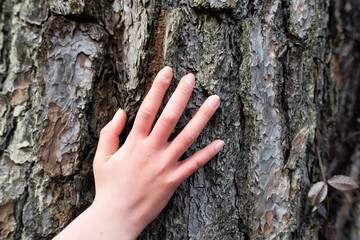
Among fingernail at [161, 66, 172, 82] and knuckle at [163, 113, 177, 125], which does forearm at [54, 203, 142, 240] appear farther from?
fingernail at [161, 66, 172, 82]

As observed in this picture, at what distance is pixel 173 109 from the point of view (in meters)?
0.88

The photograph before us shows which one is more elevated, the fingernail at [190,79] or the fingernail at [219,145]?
the fingernail at [190,79]

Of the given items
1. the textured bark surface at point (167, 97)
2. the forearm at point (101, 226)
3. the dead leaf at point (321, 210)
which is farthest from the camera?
the dead leaf at point (321, 210)

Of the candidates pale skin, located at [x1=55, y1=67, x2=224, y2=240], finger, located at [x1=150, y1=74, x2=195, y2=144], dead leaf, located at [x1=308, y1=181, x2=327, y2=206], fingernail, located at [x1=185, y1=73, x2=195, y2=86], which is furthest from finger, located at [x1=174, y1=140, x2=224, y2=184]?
dead leaf, located at [x1=308, y1=181, x2=327, y2=206]

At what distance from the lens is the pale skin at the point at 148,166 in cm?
89

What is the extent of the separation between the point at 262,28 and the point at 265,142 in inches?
15.8

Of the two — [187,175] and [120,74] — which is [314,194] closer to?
[187,175]

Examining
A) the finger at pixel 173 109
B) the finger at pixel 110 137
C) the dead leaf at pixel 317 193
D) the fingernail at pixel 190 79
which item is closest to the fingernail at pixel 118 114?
the finger at pixel 110 137

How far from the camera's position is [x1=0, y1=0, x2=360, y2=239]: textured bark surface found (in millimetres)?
961

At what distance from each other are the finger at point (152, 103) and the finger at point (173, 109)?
0.03 metres

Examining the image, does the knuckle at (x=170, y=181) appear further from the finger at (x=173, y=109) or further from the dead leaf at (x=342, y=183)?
the dead leaf at (x=342, y=183)

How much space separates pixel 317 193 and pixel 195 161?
50 centimetres

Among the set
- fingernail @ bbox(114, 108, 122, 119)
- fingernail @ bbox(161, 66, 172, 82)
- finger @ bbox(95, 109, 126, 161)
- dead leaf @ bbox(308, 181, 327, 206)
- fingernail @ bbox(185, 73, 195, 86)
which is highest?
fingernail @ bbox(161, 66, 172, 82)

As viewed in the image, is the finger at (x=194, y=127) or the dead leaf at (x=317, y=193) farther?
the dead leaf at (x=317, y=193)
